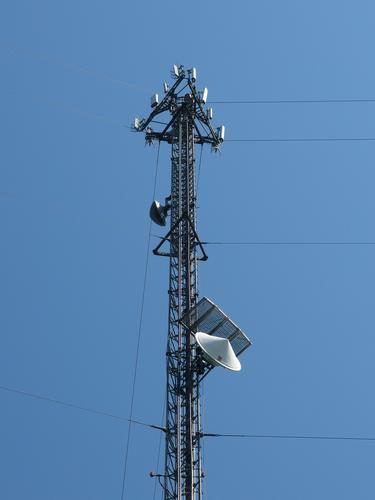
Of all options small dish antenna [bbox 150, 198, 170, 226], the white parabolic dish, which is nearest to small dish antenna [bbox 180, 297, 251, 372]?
the white parabolic dish

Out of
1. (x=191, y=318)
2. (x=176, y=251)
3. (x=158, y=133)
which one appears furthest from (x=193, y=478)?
(x=158, y=133)

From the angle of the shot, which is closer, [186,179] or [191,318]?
[191,318]

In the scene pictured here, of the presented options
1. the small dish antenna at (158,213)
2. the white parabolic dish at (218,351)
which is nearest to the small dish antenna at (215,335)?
the white parabolic dish at (218,351)

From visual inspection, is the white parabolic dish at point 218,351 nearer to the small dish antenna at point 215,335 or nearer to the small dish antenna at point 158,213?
the small dish antenna at point 215,335

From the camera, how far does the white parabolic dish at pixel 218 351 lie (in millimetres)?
30266

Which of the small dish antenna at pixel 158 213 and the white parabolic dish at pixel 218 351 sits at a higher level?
the small dish antenna at pixel 158 213

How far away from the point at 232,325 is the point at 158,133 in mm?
10335

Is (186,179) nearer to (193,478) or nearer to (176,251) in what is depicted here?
(176,251)

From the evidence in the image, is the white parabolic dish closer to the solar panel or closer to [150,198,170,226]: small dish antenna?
the solar panel

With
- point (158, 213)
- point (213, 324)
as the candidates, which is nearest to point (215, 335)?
point (213, 324)

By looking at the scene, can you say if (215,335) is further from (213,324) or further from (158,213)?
(158,213)

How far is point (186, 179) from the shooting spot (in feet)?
115

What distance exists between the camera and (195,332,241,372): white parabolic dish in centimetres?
3027

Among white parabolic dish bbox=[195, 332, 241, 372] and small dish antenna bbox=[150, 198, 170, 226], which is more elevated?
small dish antenna bbox=[150, 198, 170, 226]
